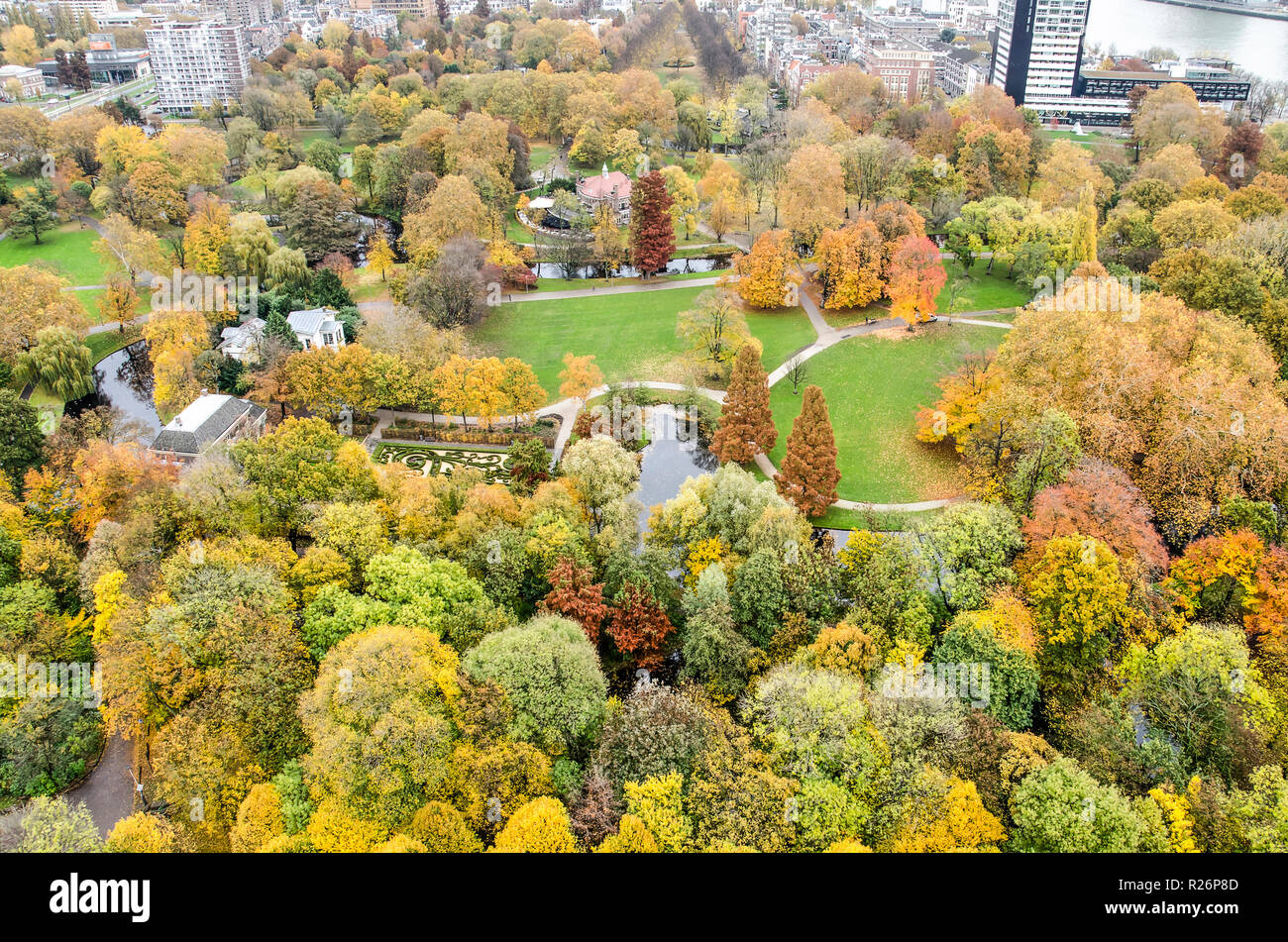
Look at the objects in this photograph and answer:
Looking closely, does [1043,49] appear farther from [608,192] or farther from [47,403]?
[47,403]

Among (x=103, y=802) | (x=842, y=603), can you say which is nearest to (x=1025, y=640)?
(x=842, y=603)

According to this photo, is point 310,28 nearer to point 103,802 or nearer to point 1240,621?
point 103,802

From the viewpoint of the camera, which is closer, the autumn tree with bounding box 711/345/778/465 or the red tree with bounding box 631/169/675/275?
the autumn tree with bounding box 711/345/778/465

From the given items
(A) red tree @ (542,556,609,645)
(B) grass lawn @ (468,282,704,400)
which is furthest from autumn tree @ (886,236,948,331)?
(A) red tree @ (542,556,609,645)

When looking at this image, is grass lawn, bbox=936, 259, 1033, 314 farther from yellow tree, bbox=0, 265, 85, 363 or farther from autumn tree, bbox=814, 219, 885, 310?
yellow tree, bbox=0, 265, 85, 363

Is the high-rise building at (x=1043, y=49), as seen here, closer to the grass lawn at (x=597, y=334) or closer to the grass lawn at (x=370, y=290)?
the grass lawn at (x=597, y=334)
